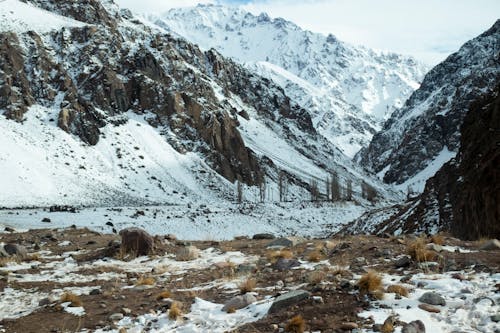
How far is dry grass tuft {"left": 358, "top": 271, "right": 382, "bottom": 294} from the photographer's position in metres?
8.12

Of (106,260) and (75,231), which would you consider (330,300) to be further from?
(75,231)

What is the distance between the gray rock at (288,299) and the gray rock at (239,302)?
27.7 inches

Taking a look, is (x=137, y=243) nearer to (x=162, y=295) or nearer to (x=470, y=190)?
(x=162, y=295)

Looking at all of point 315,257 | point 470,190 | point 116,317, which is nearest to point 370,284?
Result: point 315,257

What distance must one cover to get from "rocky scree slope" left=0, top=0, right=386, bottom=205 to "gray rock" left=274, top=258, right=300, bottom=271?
219ft

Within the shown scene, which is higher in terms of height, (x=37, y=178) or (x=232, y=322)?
(x=37, y=178)

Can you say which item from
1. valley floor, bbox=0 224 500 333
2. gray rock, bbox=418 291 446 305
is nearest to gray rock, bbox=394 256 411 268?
valley floor, bbox=0 224 500 333

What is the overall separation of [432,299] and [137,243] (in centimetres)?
987

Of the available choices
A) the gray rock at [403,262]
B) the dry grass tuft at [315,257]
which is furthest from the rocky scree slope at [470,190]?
the gray rock at [403,262]

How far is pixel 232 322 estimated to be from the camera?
796 cm

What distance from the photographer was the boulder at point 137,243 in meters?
14.7

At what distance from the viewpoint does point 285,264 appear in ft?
37.5

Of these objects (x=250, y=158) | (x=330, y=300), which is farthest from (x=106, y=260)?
(x=250, y=158)

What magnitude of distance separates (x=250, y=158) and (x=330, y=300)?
144 meters
